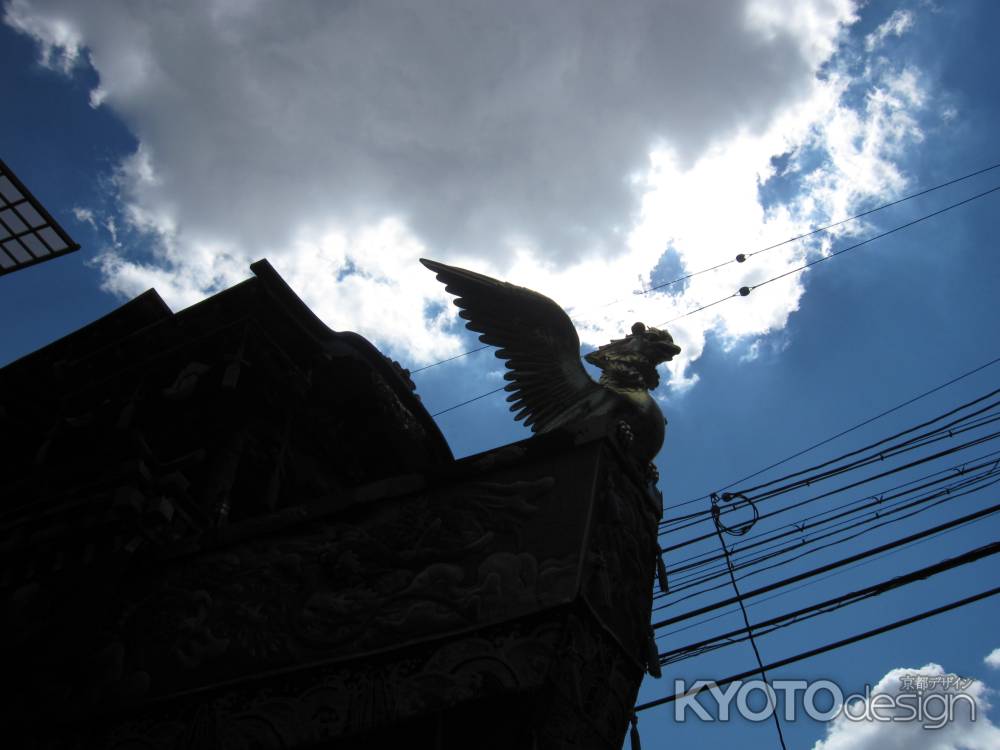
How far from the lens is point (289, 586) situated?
299 inches

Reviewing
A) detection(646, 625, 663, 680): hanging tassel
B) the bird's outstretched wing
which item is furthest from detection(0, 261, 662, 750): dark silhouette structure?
the bird's outstretched wing

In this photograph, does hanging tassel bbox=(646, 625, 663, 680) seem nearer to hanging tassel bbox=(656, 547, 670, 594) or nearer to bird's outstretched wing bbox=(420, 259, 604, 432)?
hanging tassel bbox=(656, 547, 670, 594)

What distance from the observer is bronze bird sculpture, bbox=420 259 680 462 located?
369 inches

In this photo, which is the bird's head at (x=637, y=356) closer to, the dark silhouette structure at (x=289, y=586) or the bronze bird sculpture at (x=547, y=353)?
the bronze bird sculpture at (x=547, y=353)

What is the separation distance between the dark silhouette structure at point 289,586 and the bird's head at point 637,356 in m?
1.22

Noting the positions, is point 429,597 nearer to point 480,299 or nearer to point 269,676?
point 269,676

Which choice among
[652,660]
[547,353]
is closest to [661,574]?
[652,660]

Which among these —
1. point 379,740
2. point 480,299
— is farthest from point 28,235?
point 379,740

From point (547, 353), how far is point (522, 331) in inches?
15.1

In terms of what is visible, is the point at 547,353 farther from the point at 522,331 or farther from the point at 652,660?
the point at 652,660

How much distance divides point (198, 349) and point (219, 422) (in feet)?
2.82

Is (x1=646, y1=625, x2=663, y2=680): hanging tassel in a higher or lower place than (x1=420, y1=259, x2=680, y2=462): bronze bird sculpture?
lower

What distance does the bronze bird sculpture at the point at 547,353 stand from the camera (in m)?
9.38

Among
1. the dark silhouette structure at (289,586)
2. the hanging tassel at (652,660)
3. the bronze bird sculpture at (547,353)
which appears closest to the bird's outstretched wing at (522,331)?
the bronze bird sculpture at (547,353)
